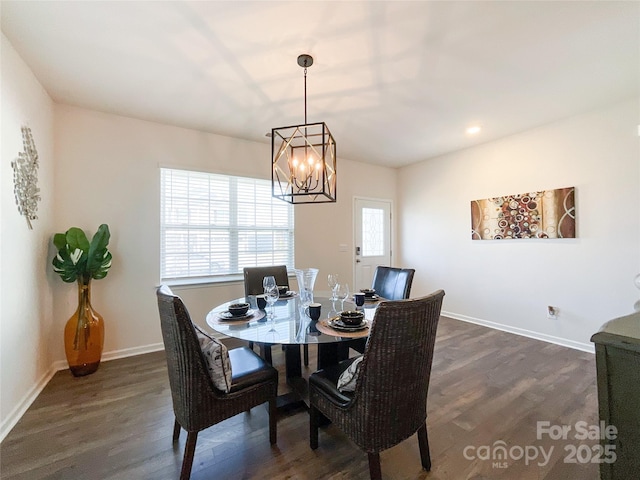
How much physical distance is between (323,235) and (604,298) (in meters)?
3.47

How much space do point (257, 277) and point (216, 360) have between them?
153 centimetres

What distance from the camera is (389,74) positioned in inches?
92.4

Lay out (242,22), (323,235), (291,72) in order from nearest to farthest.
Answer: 1. (242,22)
2. (291,72)
3. (323,235)

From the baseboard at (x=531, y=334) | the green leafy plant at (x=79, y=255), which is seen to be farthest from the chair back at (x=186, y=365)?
the baseboard at (x=531, y=334)

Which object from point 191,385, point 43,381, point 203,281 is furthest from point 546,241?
point 43,381

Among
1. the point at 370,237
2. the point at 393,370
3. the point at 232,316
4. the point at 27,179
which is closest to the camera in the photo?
the point at 393,370

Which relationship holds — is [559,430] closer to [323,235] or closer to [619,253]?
[619,253]

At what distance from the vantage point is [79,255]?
2641 millimetres

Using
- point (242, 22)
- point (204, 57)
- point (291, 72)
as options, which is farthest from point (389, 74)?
point (204, 57)

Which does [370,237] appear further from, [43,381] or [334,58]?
[43,381]

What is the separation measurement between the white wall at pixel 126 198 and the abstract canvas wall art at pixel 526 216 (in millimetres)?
3570

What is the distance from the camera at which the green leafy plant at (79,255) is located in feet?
8.42

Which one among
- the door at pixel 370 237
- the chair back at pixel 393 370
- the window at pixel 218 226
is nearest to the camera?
the chair back at pixel 393 370

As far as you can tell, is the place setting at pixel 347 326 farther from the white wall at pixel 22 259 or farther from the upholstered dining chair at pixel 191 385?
the white wall at pixel 22 259
